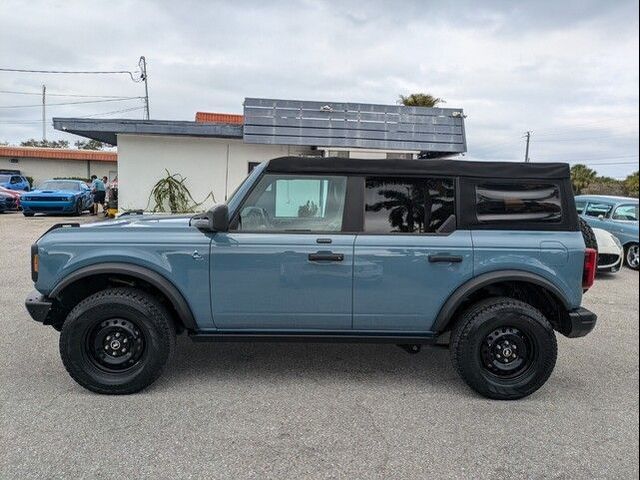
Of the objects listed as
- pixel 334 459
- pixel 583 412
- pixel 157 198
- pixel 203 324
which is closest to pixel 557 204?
pixel 583 412

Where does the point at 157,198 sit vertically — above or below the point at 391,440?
above

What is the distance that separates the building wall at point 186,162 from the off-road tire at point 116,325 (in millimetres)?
10716

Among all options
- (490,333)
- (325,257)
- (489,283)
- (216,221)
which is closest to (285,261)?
(325,257)

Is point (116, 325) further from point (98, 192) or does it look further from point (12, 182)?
point (12, 182)

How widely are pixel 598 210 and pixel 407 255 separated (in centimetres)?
926

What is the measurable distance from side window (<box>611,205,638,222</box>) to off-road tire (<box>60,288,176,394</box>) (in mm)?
10369

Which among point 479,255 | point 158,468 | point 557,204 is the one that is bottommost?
point 158,468

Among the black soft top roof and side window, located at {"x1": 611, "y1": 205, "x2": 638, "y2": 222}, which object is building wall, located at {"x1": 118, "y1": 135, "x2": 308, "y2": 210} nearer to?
side window, located at {"x1": 611, "y1": 205, "x2": 638, "y2": 222}

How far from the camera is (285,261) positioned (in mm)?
3379

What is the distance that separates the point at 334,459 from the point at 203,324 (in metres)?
1.44

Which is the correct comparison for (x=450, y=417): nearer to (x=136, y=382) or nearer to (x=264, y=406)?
(x=264, y=406)

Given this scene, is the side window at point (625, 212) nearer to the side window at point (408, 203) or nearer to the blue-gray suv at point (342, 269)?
the blue-gray suv at point (342, 269)

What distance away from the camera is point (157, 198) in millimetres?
13531

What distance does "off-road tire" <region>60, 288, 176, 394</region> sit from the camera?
3.34m
